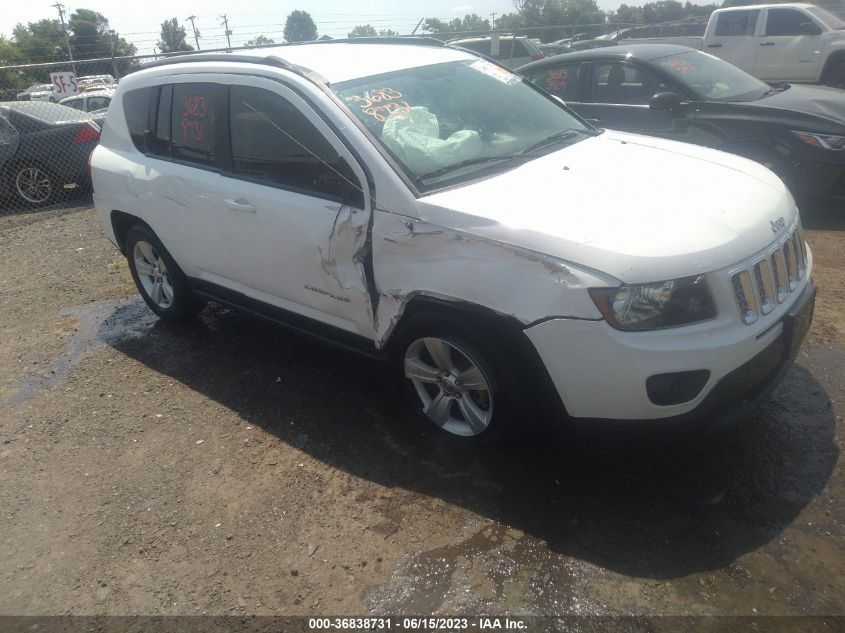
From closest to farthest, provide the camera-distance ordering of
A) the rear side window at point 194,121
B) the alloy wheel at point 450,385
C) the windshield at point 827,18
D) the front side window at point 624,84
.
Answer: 1. the alloy wheel at point 450,385
2. the rear side window at point 194,121
3. the front side window at point 624,84
4. the windshield at point 827,18

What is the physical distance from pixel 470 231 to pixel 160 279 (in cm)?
308

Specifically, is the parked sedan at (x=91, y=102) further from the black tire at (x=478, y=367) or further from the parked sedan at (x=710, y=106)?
the black tire at (x=478, y=367)

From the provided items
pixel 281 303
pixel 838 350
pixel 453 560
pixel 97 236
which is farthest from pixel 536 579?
pixel 97 236

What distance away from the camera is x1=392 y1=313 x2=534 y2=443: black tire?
3018 millimetres

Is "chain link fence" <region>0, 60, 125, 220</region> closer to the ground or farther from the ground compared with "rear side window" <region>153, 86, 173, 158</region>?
closer to the ground

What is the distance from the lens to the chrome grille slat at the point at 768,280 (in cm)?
275

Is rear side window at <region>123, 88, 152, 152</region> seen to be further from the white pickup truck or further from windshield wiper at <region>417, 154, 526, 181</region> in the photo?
the white pickup truck

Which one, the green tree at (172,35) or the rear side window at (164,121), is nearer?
the rear side window at (164,121)

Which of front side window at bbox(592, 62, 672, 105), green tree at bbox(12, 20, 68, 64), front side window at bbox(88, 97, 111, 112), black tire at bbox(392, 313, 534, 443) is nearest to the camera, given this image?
black tire at bbox(392, 313, 534, 443)

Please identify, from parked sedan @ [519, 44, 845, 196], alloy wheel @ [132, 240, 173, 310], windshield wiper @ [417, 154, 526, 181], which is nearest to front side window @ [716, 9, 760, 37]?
parked sedan @ [519, 44, 845, 196]

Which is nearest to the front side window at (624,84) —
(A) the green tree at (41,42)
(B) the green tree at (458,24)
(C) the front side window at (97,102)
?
(C) the front side window at (97,102)

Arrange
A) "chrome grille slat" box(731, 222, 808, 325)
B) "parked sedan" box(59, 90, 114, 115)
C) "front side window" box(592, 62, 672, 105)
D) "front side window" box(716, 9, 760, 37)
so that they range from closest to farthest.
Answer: "chrome grille slat" box(731, 222, 808, 325) < "front side window" box(592, 62, 672, 105) < "front side window" box(716, 9, 760, 37) < "parked sedan" box(59, 90, 114, 115)

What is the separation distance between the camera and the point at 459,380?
3277 millimetres

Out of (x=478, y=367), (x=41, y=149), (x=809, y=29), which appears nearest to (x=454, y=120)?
(x=478, y=367)
